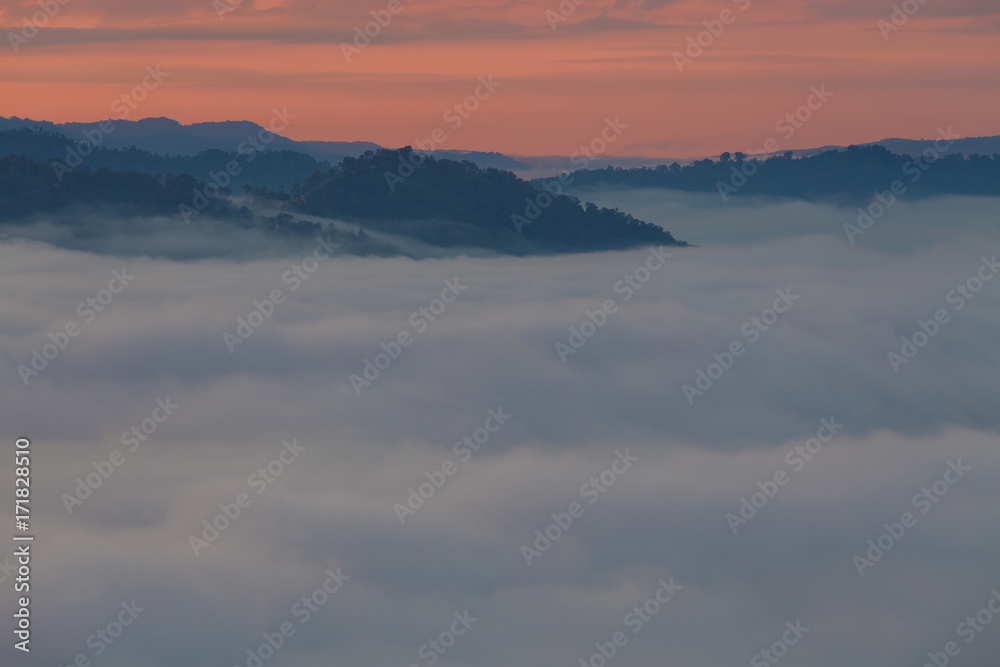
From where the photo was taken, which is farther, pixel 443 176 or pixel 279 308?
pixel 443 176

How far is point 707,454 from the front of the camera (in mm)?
139625

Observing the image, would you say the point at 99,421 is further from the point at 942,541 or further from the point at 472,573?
the point at 942,541

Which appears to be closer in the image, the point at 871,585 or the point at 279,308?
the point at 871,585

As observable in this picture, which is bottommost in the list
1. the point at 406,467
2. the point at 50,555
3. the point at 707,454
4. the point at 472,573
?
the point at 707,454

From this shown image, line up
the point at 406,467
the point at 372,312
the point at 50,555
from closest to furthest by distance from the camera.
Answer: the point at 50,555, the point at 406,467, the point at 372,312

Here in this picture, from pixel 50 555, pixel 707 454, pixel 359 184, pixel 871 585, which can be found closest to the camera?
pixel 50 555

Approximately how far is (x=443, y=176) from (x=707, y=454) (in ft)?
267

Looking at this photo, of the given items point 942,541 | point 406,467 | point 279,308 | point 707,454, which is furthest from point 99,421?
point 942,541

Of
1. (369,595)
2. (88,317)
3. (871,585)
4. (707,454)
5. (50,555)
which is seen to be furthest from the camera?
(88,317)

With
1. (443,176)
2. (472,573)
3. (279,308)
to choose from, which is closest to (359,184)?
(443,176)

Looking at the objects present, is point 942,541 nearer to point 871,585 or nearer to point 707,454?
point 871,585

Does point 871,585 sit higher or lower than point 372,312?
higher

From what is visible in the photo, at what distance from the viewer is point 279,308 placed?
164 meters

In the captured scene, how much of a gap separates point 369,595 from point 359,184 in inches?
4881
